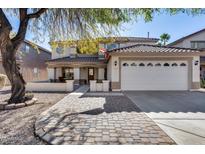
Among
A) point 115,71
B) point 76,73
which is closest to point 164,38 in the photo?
point 76,73

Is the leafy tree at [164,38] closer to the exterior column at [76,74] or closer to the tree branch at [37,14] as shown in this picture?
the exterior column at [76,74]

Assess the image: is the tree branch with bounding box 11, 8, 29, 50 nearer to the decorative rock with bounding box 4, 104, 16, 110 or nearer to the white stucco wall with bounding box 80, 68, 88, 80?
the decorative rock with bounding box 4, 104, 16, 110

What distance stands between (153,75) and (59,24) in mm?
9176

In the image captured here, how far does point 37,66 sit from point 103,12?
25.2 meters

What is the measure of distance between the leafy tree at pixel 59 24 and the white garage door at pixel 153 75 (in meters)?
6.01

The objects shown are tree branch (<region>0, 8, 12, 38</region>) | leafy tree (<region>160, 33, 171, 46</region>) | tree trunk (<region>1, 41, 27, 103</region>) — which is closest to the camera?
tree branch (<region>0, 8, 12, 38</region>)

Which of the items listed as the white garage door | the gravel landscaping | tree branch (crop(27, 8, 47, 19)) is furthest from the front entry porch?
the gravel landscaping

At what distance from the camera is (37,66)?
98.9 ft

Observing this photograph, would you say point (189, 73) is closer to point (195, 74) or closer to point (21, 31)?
point (195, 74)

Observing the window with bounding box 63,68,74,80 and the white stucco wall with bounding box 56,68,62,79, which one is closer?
the white stucco wall with bounding box 56,68,62,79

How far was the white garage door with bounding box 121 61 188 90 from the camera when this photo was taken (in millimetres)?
14422

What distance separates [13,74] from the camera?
873 centimetres

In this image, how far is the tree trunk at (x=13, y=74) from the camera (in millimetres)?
8461
